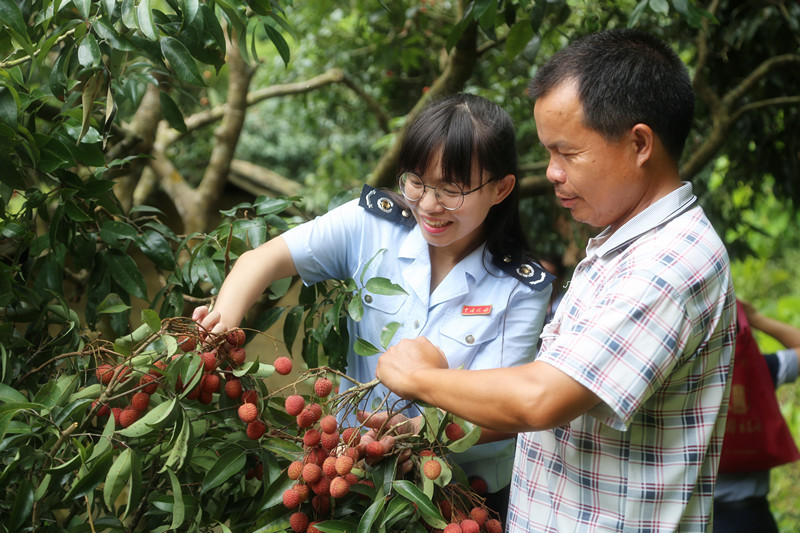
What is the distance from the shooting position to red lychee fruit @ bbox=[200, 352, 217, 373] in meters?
1.12

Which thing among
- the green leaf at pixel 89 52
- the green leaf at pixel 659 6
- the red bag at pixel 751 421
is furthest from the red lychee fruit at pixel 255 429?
the red bag at pixel 751 421

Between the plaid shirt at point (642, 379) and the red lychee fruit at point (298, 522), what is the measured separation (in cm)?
34

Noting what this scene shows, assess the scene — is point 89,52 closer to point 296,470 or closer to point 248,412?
point 248,412

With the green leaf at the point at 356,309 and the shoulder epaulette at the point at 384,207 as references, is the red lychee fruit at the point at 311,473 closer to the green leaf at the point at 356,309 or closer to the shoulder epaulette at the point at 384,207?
the green leaf at the point at 356,309

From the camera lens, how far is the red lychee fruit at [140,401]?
1.10 metres

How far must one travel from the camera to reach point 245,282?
1310mm

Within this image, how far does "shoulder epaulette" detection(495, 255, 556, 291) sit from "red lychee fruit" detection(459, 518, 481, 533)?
0.48 m

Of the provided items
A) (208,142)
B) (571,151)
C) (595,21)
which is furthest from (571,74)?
(208,142)

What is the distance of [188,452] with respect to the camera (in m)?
1.10

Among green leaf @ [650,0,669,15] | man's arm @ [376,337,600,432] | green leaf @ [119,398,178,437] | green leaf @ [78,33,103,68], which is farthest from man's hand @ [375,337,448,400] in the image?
green leaf @ [650,0,669,15]

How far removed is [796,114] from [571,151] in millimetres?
2411

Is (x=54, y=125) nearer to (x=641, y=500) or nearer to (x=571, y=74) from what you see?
(x=571, y=74)

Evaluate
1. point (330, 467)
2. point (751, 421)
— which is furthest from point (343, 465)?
point (751, 421)

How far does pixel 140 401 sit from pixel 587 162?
0.76 m
